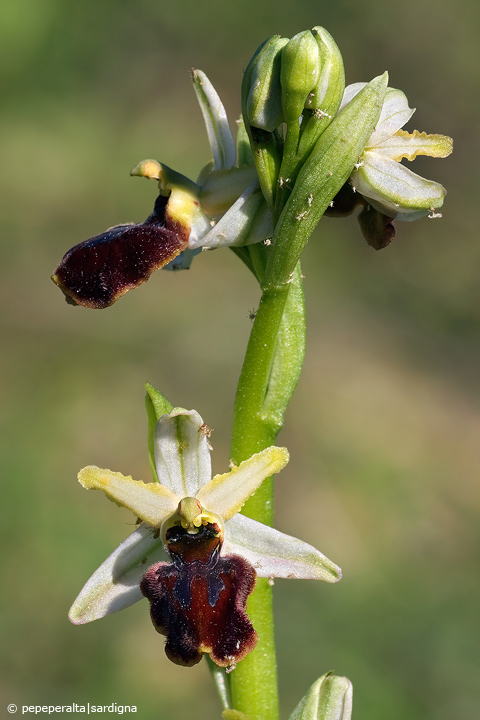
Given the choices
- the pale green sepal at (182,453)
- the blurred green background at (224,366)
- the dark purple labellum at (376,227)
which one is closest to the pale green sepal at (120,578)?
the pale green sepal at (182,453)

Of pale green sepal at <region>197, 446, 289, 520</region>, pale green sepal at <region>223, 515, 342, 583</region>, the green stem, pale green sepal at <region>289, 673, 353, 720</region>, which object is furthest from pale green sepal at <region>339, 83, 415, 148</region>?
pale green sepal at <region>289, 673, 353, 720</region>

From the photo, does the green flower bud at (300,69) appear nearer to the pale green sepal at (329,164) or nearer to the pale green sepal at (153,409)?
the pale green sepal at (329,164)

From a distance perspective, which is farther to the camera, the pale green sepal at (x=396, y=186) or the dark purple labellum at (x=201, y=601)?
the pale green sepal at (x=396, y=186)

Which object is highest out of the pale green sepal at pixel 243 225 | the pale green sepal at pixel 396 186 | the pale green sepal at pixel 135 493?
the pale green sepal at pixel 396 186

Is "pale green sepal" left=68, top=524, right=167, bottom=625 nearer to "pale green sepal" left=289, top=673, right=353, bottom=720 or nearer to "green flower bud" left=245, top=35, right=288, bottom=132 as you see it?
"pale green sepal" left=289, top=673, right=353, bottom=720

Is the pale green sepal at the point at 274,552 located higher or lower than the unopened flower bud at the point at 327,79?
lower

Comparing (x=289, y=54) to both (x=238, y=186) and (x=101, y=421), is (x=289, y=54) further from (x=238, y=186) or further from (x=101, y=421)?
(x=101, y=421)

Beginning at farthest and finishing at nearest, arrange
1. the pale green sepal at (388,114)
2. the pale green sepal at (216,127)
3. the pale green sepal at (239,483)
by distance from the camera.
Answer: the pale green sepal at (216,127)
the pale green sepal at (388,114)
the pale green sepal at (239,483)
